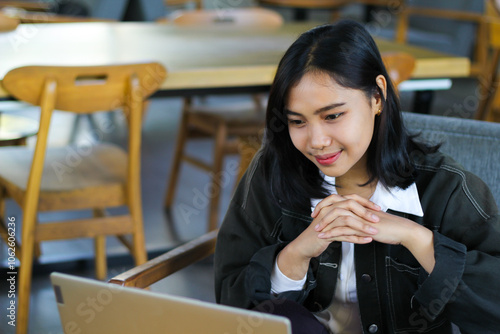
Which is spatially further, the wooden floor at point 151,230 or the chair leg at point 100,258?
the chair leg at point 100,258

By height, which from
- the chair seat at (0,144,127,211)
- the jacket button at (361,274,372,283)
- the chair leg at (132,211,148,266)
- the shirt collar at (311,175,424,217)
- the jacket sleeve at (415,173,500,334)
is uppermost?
the shirt collar at (311,175,424,217)

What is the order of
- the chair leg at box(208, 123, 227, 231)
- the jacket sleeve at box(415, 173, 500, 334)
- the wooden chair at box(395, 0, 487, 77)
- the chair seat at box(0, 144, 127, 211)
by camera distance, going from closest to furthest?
the jacket sleeve at box(415, 173, 500, 334), the chair seat at box(0, 144, 127, 211), the chair leg at box(208, 123, 227, 231), the wooden chair at box(395, 0, 487, 77)

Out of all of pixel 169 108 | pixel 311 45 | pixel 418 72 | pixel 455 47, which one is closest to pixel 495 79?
pixel 455 47

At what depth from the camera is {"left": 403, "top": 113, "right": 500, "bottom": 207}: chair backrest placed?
1.40 meters

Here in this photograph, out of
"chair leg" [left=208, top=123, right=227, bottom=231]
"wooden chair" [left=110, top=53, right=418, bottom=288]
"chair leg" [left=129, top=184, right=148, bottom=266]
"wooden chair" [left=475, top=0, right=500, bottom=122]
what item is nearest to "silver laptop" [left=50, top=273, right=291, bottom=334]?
"wooden chair" [left=110, top=53, right=418, bottom=288]

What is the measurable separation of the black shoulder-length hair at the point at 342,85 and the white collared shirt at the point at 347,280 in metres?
0.02

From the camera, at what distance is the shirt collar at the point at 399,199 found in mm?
1194

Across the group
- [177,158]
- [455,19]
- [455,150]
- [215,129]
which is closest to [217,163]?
[215,129]

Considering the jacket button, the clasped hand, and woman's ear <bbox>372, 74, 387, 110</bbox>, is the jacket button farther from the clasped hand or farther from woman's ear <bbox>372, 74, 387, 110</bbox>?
woman's ear <bbox>372, 74, 387, 110</bbox>

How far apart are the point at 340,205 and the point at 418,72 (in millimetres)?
1341

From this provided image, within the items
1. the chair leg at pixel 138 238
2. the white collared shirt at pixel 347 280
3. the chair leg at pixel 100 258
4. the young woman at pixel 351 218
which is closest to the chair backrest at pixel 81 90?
the chair leg at pixel 138 238

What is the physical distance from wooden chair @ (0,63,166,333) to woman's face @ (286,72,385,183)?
0.93 metres

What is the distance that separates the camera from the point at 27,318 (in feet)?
6.61

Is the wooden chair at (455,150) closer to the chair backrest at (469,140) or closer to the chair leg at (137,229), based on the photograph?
the chair backrest at (469,140)
